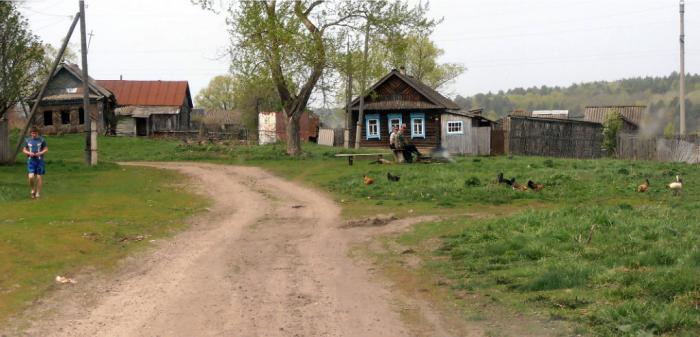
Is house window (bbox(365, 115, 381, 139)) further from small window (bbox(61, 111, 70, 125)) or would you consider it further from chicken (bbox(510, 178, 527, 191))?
chicken (bbox(510, 178, 527, 191))

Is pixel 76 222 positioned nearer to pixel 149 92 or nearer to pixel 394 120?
pixel 394 120

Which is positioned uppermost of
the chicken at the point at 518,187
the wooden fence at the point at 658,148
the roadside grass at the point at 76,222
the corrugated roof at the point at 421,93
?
the corrugated roof at the point at 421,93

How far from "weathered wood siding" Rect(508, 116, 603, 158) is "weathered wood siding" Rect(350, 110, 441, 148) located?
8.20 meters

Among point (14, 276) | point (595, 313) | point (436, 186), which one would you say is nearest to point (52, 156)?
point (436, 186)

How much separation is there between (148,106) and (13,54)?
32416mm

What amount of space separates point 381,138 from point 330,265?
39.6 meters

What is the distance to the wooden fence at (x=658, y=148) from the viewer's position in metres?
36.5

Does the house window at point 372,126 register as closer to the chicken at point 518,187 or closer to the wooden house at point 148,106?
the wooden house at point 148,106

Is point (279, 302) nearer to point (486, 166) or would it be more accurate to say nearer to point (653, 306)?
point (653, 306)

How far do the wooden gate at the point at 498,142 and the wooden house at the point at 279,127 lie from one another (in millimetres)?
18875

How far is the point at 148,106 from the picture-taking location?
205 ft

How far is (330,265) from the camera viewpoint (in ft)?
35.2

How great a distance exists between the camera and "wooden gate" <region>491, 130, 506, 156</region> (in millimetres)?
40653

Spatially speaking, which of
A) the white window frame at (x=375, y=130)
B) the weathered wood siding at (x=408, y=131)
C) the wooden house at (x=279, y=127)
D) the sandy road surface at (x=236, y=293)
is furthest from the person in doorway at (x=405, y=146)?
the wooden house at (x=279, y=127)
